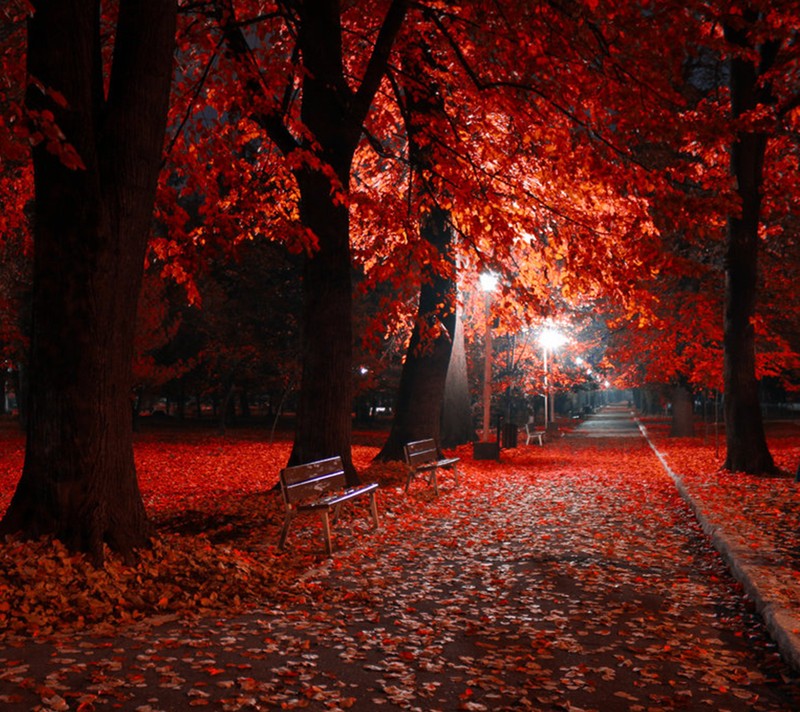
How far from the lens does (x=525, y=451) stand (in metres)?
26.5

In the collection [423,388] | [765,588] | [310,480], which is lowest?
[765,588]

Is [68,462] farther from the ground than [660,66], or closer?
closer

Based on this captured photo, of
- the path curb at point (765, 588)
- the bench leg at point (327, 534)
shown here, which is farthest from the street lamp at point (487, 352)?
the bench leg at point (327, 534)

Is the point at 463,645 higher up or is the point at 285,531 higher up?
the point at 285,531

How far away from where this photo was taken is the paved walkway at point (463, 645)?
4730 mm

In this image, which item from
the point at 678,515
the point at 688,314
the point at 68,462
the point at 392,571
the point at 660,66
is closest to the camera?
the point at 68,462

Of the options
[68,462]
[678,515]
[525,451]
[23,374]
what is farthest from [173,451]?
[68,462]

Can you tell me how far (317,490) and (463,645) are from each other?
4.37 meters

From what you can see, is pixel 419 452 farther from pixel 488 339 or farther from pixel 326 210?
pixel 488 339

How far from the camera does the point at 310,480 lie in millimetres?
9781

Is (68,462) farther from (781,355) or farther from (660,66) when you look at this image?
(781,355)

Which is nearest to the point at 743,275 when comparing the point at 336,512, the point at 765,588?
the point at 336,512

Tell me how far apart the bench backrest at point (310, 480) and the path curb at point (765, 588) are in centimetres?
461

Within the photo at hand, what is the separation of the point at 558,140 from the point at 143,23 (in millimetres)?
9027
